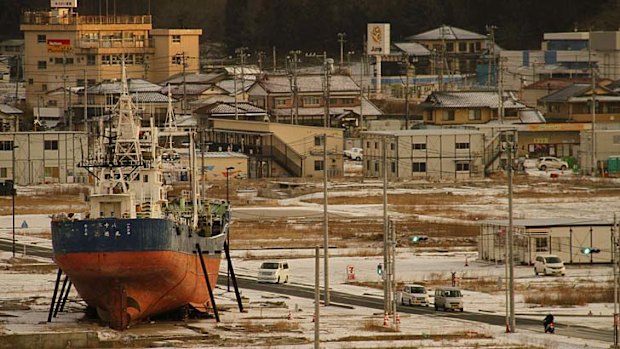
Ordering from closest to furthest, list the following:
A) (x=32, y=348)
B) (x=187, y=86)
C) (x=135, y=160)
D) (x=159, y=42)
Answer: (x=32, y=348), (x=135, y=160), (x=187, y=86), (x=159, y=42)

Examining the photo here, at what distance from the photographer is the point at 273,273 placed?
151 feet

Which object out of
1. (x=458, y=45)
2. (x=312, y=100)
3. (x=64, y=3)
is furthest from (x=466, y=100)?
(x=458, y=45)

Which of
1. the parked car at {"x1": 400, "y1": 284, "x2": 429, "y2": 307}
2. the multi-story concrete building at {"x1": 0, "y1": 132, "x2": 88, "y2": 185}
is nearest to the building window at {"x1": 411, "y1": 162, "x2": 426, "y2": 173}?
the multi-story concrete building at {"x1": 0, "y1": 132, "x2": 88, "y2": 185}

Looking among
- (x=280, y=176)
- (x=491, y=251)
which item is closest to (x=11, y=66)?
(x=280, y=176)

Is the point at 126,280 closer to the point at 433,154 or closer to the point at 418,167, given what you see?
the point at 418,167

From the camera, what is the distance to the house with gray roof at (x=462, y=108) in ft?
298

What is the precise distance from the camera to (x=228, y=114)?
94062mm

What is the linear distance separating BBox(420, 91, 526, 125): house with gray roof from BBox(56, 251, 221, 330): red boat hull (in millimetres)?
52137

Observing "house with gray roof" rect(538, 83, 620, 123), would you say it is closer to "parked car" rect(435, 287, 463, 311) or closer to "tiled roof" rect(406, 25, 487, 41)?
"tiled roof" rect(406, 25, 487, 41)

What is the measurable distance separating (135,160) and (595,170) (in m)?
44.3

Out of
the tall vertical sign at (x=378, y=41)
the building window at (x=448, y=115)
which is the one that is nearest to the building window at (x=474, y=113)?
the building window at (x=448, y=115)

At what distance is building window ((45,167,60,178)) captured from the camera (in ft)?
261

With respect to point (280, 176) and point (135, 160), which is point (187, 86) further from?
point (135, 160)

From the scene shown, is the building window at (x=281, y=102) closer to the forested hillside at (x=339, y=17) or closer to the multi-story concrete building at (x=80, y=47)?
the multi-story concrete building at (x=80, y=47)
